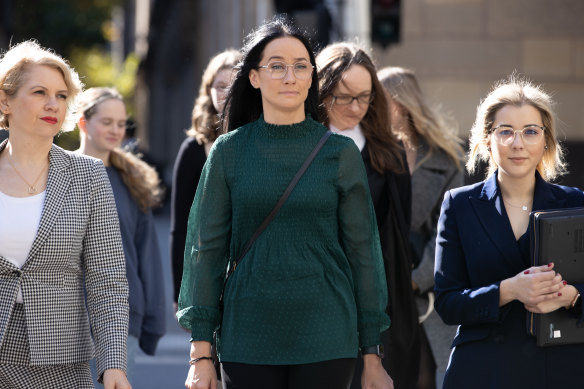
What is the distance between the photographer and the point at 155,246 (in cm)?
589

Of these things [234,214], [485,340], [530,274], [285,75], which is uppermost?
[285,75]

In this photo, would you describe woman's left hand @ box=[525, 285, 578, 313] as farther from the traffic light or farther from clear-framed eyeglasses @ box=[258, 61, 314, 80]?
the traffic light

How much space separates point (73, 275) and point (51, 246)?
0.16 meters

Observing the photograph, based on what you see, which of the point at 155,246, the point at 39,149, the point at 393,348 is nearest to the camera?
the point at 39,149

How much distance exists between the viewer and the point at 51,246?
147 inches

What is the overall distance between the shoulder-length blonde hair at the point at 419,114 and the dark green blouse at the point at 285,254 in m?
2.14

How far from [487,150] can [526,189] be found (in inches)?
10.1

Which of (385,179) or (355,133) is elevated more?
(355,133)

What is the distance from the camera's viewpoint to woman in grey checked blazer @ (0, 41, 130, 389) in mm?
3723

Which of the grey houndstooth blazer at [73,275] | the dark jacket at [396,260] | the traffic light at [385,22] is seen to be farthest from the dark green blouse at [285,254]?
the traffic light at [385,22]

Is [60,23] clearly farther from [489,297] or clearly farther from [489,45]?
[489,297]

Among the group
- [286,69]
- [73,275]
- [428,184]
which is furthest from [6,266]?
[428,184]

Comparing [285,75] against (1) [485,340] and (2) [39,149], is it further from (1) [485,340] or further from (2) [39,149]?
(1) [485,340]

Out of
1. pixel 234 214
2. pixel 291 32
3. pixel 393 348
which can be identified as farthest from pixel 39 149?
pixel 393 348
